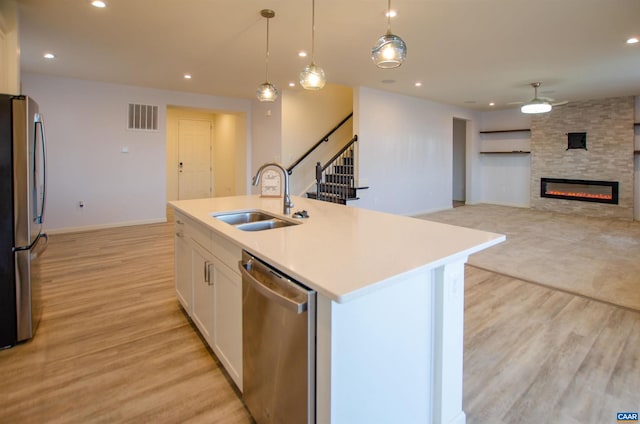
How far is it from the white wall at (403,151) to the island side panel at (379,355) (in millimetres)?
5090

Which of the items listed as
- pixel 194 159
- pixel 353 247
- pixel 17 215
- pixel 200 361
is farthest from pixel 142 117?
pixel 353 247

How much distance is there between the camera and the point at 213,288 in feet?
6.75

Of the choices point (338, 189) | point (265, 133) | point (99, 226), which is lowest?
point (99, 226)

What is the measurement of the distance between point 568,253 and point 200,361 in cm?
478

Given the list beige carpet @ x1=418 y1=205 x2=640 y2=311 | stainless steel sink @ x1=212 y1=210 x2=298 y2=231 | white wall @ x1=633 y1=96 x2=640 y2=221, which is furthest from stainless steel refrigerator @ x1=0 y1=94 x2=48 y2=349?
white wall @ x1=633 y1=96 x2=640 y2=221

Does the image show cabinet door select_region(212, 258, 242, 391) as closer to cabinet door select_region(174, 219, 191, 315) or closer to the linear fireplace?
cabinet door select_region(174, 219, 191, 315)

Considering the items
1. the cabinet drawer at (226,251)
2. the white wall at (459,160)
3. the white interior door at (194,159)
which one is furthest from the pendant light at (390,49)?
the white wall at (459,160)

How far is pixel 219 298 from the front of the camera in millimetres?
1974

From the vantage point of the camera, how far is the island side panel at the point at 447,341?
1.48 m

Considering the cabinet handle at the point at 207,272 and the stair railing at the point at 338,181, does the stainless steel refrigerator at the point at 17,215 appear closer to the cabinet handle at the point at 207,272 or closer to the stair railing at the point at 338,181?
the cabinet handle at the point at 207,272

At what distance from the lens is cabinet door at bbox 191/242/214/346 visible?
211cm

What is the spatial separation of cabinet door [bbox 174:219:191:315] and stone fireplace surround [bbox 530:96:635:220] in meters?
9.15

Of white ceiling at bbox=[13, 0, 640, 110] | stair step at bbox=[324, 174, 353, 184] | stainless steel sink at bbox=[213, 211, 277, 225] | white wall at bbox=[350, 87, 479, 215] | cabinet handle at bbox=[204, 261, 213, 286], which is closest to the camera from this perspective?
cabinet handle at bbox=[204, 261, 213, 286]

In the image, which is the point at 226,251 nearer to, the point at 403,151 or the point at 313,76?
the point at 313,76
